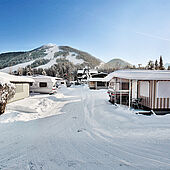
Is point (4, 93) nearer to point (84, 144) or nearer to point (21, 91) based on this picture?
point (84, 144)

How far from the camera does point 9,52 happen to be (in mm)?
171125

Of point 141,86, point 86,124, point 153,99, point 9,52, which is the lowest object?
point 86,124

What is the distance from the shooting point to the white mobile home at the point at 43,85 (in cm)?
1720

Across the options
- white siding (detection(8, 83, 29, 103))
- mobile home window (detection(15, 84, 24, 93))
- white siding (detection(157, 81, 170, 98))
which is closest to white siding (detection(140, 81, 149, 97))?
white siding (detection(157, 81, 170, 98))

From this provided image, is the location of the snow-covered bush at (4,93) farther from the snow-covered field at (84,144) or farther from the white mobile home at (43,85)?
the white mobile home at (43,85)

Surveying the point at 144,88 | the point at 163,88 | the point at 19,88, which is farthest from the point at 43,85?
the point at 163,88

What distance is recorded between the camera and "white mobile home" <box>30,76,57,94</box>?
17.2 meters

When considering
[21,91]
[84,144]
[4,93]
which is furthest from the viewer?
[21,91]

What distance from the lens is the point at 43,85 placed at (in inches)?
694

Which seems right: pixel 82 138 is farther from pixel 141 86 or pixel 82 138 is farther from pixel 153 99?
pixel 141 86

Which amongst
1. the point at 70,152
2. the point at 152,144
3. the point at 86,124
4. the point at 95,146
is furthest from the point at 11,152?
the point at 152,144

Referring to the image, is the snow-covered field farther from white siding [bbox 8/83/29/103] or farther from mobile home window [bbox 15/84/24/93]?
mobile home window [bbox 15/84/24/93]

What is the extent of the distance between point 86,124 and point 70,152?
2.42 metres

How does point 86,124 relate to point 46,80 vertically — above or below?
below
